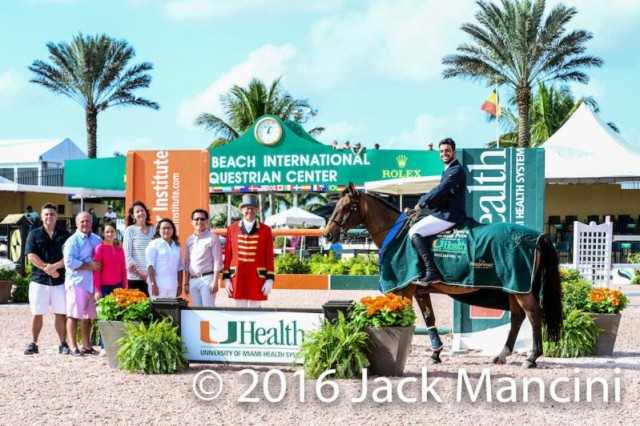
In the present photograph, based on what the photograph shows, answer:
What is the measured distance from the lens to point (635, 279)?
22.2m

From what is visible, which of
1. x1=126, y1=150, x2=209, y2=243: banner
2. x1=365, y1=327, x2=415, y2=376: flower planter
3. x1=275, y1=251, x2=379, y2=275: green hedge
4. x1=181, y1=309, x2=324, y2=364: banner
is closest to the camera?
x1=365, y1=327, x2=415, y2=376: flower planter

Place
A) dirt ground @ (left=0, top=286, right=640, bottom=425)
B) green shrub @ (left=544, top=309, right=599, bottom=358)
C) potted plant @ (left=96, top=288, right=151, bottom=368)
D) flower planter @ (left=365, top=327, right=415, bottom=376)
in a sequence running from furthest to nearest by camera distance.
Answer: green shrub @ (left=544, top=309, right=599, bottom=358) < potted plant @ (left=96, top=288, right=151, bottom=368) < flower planter @ (left=365, top=327, right=415, bottom=376) < dirt ground @ (left=0, top=286, right=640, bottom=425)

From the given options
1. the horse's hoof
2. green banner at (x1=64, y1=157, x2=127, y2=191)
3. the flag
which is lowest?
the horse's hoof

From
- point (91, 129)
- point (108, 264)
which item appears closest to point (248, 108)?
point (91, 129)

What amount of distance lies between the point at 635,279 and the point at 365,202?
564 inches

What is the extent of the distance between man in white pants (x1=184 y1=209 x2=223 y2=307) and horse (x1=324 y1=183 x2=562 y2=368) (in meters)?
1.31

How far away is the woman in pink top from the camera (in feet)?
33.1

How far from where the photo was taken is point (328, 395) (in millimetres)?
7535

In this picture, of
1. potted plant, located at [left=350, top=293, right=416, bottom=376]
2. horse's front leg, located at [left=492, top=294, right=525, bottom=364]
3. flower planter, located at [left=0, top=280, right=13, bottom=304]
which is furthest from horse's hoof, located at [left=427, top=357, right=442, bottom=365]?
flower planter, located at [left=0, top=280, right=13, bottom=304]

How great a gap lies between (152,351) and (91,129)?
33.1m

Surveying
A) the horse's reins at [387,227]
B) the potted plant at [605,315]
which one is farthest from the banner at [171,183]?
the potted plant at [605,315]

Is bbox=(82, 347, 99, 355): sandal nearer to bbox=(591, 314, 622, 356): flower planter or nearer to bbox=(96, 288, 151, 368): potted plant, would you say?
bbox=(96, 288, 151, 368): potted plant

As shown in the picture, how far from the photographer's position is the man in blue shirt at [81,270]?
32.4ft

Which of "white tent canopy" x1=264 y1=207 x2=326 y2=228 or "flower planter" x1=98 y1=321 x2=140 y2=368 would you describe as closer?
"flower planter" x1=98 y1=321 x2=140 y2=368
